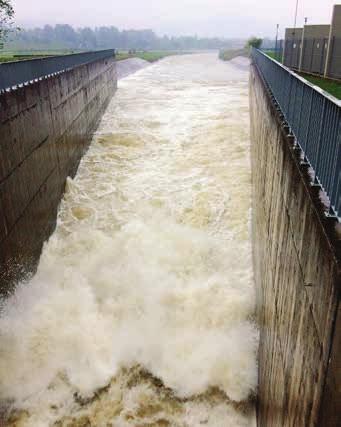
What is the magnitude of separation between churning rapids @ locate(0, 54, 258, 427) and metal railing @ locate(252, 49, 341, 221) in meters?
4.31

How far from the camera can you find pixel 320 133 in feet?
15.0

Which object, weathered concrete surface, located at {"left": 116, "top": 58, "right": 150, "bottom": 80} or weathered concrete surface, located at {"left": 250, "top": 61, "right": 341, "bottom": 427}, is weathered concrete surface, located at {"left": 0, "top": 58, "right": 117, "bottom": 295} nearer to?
weathered concrete surface, located at {"left": 250, "top": 61, "right": 341, "bottom": 427}

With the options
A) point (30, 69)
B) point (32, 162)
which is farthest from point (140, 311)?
point (30, 69)

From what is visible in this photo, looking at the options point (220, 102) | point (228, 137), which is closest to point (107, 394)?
point (228, 137)

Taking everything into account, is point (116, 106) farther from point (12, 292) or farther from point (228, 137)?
point (12, 292)

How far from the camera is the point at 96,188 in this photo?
15.8m

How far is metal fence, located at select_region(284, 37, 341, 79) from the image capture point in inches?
801

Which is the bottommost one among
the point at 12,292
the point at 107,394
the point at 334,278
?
the point at 107,394

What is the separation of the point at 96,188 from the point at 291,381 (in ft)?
41.4

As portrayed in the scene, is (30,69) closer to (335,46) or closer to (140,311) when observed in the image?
(140,311)

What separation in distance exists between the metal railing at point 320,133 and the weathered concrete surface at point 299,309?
17 centimetres

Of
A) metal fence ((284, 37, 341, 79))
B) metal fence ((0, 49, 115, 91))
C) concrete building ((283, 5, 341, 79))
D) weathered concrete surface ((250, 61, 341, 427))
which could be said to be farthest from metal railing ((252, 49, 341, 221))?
concrete building ((283, 5, 341, 79))

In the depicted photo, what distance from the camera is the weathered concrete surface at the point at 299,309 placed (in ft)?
10.0

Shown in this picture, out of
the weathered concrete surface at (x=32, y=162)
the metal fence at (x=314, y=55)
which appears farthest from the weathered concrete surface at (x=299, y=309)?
the metal fence at (x=314, y=55)
